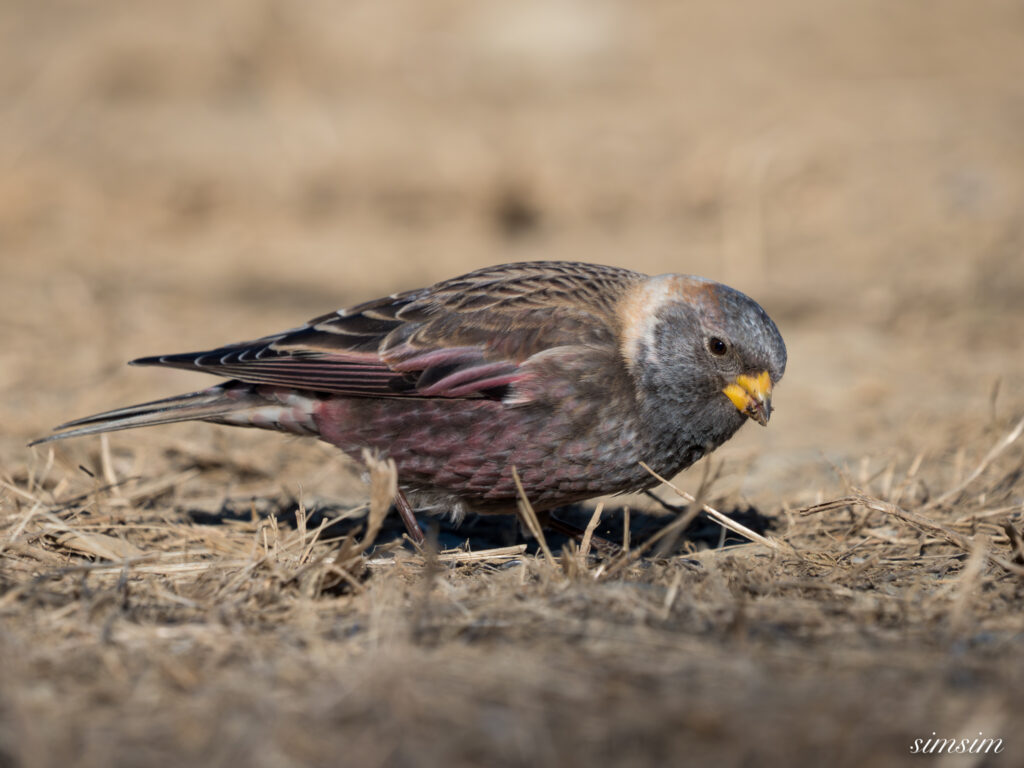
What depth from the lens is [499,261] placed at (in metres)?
9.16

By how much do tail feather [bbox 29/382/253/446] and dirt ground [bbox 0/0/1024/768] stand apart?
1.07ft

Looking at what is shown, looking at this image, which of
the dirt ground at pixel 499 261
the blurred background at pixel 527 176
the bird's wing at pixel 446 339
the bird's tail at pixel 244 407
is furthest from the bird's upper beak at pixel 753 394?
the bird's tail at pixel 244 407

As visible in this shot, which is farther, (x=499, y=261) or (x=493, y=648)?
(x=499, y=261)

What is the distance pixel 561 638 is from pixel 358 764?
2.33 feet

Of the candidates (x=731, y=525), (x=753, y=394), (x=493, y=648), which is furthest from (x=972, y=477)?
(x=493, y=648)

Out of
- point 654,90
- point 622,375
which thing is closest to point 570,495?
point 622,375

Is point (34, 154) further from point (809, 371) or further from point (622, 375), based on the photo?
point (622, 375)

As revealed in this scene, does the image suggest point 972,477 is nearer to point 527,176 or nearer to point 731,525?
point 731,525

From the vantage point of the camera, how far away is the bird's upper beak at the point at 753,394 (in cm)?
402

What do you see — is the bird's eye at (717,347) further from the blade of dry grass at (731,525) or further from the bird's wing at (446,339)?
the blade of dry grass at (731,525)

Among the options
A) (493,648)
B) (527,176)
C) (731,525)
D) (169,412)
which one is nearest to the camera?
(493,648)

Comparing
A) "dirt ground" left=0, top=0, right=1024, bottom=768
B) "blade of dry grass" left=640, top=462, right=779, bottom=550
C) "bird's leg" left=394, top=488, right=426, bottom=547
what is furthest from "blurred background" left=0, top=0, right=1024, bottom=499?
"bird's leg" left=394, top=488, right=426, bottom=547

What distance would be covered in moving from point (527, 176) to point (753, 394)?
23.0 feet

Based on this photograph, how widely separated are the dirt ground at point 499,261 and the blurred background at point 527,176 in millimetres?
49
